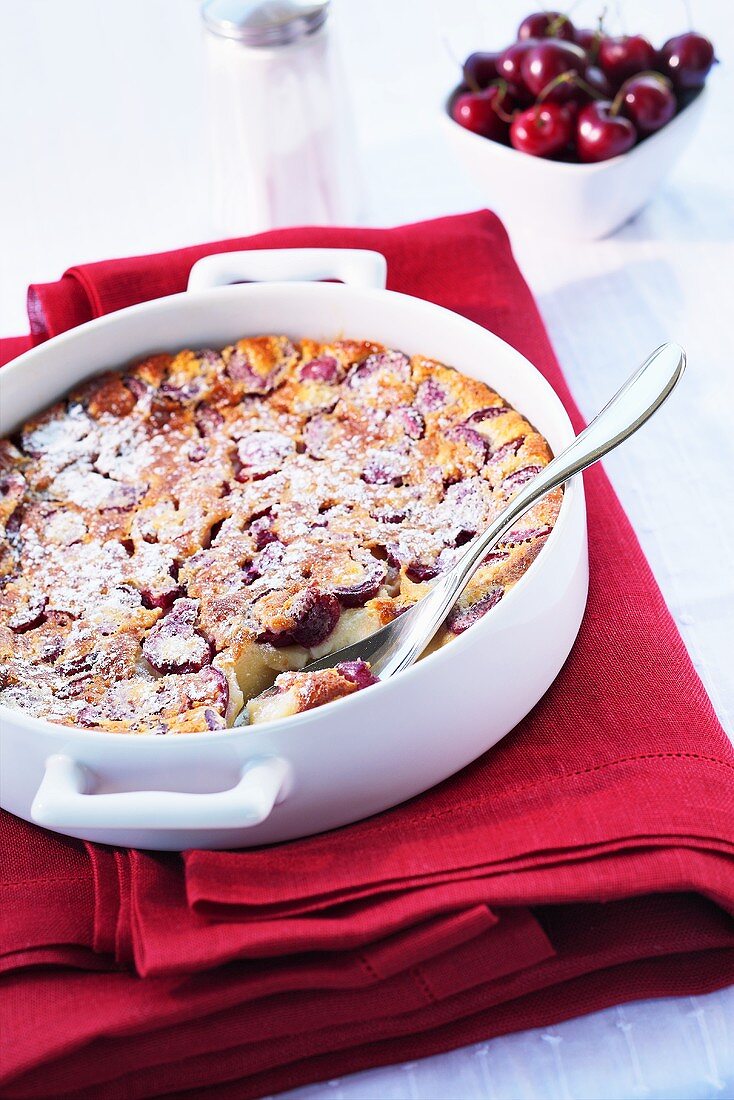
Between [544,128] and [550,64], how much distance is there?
0.10m

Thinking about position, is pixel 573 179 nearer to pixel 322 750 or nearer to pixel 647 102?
pixel 647 102

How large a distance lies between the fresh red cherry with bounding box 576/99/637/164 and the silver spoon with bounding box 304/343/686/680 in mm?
698

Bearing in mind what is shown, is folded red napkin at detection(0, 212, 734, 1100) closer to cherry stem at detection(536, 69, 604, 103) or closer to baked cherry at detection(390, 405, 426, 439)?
baked cherry at detection(390, 405, 426, 439)

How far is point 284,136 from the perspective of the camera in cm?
192

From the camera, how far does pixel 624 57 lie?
1911mm

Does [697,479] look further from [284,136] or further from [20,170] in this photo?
[20,170]

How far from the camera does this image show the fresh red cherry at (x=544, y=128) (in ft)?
6.07

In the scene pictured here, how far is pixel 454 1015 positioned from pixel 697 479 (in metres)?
0.82

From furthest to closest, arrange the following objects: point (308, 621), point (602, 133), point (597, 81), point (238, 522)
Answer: point (597, 81) → point (602, 133) → point (238, 522) → point (308, 621)

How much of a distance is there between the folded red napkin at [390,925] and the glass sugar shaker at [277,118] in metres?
1.17

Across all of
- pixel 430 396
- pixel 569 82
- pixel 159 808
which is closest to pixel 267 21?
pixel 569 82

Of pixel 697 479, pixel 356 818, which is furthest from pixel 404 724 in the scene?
pixel 697 479

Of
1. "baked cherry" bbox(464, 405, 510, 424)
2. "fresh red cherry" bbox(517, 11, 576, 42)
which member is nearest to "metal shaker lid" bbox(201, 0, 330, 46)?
"fresh red cherry" bbox(517, 11, 576, 42)

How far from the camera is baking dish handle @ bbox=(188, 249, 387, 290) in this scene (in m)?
1.55
